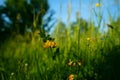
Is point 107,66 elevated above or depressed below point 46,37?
below

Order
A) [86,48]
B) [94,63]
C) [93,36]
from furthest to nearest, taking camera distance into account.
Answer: [93,36], [86,48], [94,63]

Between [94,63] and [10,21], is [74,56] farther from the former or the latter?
[10,21]

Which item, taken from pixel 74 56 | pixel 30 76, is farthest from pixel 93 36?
pixel 30 76

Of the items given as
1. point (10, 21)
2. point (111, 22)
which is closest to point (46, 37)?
point (111, 22)

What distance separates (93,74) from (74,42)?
98 centimetres

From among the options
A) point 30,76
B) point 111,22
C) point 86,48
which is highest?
point 111,22

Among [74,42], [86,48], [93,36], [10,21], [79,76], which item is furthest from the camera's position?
[10,21]

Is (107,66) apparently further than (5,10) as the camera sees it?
No

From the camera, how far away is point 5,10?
2683 cm

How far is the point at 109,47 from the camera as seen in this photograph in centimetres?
296

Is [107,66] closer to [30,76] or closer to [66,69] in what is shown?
[66,69]

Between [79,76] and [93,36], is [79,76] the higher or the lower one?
the lower one

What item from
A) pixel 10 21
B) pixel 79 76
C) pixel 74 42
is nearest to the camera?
pixel 79 76

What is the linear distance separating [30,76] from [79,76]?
45cm
